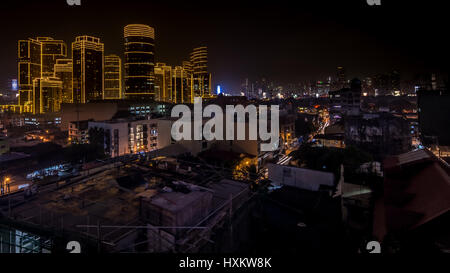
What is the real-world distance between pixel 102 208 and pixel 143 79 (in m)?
54.6

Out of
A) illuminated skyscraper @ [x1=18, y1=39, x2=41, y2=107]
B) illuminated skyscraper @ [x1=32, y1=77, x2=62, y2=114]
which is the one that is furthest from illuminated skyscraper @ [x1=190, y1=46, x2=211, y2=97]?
illuminated skyscraper @ [x1=18, y1=39, x2=41, y2=107]

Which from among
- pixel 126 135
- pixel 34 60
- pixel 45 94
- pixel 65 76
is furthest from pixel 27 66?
pixel 126 135

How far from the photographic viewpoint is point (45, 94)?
55969 millimetres

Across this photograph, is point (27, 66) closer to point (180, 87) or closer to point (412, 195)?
point (180, 87)

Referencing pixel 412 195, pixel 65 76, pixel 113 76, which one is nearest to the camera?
pixel 412 195

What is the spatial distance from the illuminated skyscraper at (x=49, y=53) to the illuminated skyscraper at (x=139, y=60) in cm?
3659

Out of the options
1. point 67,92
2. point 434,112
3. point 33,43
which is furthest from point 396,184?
point 33,43

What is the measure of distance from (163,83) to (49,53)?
35.1 meters

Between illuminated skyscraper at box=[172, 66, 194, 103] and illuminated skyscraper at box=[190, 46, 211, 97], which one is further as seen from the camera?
illuminated skyscraper at box=[190, 46, 211, 97]

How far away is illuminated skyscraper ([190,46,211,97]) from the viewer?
81188 millimetres

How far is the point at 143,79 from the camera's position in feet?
176

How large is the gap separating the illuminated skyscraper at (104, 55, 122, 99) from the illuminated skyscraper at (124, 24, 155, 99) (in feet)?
70.6

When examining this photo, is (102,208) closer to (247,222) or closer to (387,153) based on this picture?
(247,222)

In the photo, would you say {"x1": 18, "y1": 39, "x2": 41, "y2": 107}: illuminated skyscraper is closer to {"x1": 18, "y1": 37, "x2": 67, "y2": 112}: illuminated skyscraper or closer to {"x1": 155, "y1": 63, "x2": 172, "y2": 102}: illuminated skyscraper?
{"x1": 18, "y1": 37, "x2": 67, "y2": 112}: illuminated skyscraper
